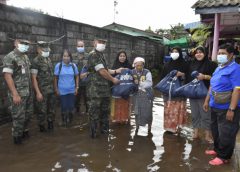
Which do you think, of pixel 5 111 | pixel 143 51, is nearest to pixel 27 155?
pixel 5 111

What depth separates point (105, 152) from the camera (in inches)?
192

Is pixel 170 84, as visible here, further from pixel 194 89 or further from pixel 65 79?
pixel 65 79

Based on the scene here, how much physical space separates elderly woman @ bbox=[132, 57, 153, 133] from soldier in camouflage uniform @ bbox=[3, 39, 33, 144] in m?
2.13

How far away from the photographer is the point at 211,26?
10312 millimetres

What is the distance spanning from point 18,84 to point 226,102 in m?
3.35

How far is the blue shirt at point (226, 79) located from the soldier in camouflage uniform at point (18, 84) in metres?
3.10

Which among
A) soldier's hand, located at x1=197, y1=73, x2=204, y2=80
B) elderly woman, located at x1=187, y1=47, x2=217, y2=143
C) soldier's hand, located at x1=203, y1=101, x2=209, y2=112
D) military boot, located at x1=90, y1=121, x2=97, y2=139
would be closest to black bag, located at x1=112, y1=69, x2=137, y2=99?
military boot, located at x1=90, y1=121, x2=97, y2=139

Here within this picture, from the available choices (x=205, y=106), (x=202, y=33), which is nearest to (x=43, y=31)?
(x=205, y=106)

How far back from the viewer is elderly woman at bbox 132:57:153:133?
5.98 meters

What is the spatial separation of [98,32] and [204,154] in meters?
7.52

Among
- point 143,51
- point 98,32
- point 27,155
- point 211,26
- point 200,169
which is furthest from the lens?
point 143,51

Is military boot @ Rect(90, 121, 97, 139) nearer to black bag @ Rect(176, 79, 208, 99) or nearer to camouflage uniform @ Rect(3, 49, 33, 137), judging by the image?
camouflage uniform @ Rect(3, 49, 33, 137)

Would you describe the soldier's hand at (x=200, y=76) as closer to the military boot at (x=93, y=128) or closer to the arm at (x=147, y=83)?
the arm at (x=147, y=83)

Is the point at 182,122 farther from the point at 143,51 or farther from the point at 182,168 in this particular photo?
the point at 143,51
